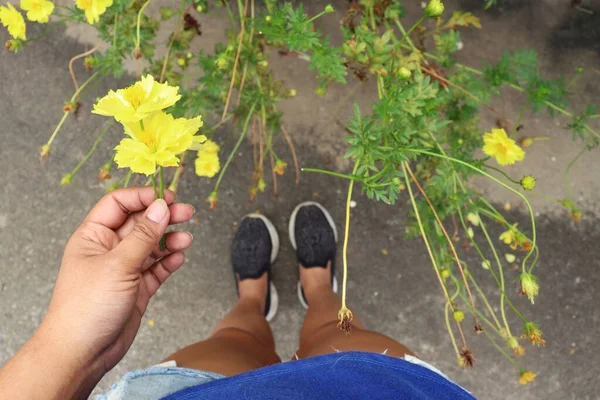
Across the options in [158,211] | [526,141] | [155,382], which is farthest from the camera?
[526,141]

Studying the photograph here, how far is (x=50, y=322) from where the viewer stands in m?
1.02

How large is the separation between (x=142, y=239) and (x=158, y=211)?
3.0 inches

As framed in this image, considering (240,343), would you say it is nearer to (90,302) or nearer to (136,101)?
(90,302)

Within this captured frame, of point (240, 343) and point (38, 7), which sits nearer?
point (38, 7)

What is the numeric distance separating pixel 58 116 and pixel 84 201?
1.07ft

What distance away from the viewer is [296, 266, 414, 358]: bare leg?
1374mm

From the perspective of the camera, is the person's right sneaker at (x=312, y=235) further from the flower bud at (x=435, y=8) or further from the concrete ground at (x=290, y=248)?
the flower bud at (x=435, y=8)

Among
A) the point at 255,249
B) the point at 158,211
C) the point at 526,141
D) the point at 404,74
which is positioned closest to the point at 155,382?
the point at 158,211

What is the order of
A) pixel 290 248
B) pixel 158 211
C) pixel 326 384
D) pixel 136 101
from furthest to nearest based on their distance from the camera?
1. pixel 290 248
2. pixel 326 384
3. pixel 158 211
4. pixel 136 101

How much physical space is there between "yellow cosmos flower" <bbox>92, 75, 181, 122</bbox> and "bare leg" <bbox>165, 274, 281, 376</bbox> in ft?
2.69

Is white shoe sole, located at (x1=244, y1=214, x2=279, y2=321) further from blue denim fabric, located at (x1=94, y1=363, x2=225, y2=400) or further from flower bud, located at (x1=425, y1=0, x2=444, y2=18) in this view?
flower bud, located at (x1=425, y1=0, x2=444, y2=18)

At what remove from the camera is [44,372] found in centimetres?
98

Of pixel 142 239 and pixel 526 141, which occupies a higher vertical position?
pixel 142 239

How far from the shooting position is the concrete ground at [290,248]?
181cm
